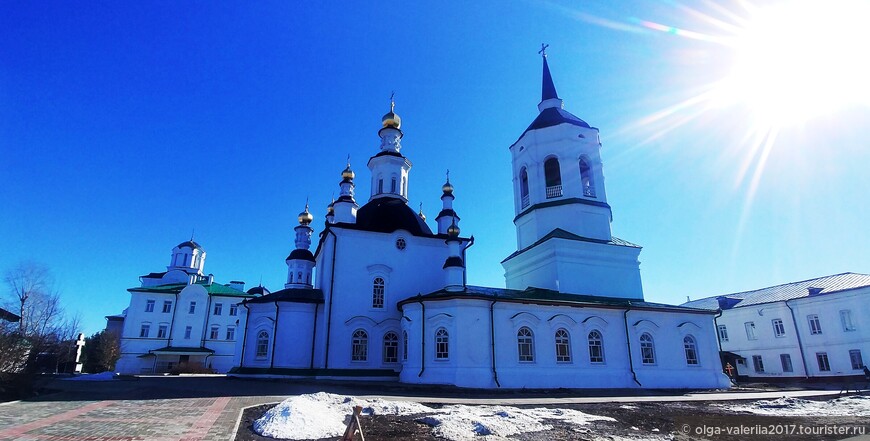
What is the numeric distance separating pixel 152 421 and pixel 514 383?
12.5m

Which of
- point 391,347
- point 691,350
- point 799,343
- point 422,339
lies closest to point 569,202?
point 691,350

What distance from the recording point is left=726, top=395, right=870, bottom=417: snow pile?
459 inches

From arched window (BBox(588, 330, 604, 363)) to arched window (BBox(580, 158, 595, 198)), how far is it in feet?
27.7

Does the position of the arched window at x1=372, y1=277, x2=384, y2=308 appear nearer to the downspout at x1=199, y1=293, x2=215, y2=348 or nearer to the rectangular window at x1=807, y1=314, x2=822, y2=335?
the downspout at x1=199, y1=293, x2=215, y2=348

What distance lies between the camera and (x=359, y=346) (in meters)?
20.5

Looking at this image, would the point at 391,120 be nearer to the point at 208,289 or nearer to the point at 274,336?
the point at 274,336

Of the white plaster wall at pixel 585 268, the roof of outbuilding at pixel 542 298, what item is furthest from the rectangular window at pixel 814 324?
the white plaster wall at pixel 585 268

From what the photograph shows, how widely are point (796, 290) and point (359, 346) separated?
29398 millimetres

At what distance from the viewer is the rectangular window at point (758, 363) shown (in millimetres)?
30500

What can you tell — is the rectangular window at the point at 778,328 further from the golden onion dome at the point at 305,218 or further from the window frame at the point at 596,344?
the golden onion dome at the point at 305,218

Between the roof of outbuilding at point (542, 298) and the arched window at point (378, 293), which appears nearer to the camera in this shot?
the roof of outbuilding at point (542, 298)

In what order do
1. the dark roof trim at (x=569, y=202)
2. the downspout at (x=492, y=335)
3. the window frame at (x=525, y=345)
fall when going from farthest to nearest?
the dark roof trim at (x=569, y=202) < the window frame at (x=525, y=345) < the downspout at (x=492, y=335)

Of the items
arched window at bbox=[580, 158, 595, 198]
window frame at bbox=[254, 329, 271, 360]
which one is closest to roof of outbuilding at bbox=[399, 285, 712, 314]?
arched window at bbox=[580, 158, 595, 198]

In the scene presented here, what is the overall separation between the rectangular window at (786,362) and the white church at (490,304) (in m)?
12.6
